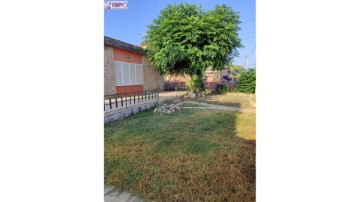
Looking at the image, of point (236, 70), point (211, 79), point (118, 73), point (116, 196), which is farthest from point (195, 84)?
point (116, 196)

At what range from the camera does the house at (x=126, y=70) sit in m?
1.39

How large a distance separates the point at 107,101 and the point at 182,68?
511 millimetres

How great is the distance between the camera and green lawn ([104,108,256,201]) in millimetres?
1296

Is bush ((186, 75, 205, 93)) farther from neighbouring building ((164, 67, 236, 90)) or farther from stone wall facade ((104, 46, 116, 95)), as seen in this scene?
stone wall facade ((104, 46, 116, 95))

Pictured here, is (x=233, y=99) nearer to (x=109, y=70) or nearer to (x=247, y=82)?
(x=247, y=82)

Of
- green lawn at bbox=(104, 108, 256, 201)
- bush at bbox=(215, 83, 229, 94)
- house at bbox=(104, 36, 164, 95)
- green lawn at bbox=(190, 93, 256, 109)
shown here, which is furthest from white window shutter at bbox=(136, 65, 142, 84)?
bush at bbox=(215, 83, 229, 94)

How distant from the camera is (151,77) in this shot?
150 centimetres

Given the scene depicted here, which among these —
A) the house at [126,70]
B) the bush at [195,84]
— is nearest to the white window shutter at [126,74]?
the house at [126,70]

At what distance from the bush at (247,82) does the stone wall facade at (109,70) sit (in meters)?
→ 0.78

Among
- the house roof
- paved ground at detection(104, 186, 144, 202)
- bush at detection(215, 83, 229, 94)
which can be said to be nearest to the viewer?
paved ground at detection(104, 186, 144, 202)
